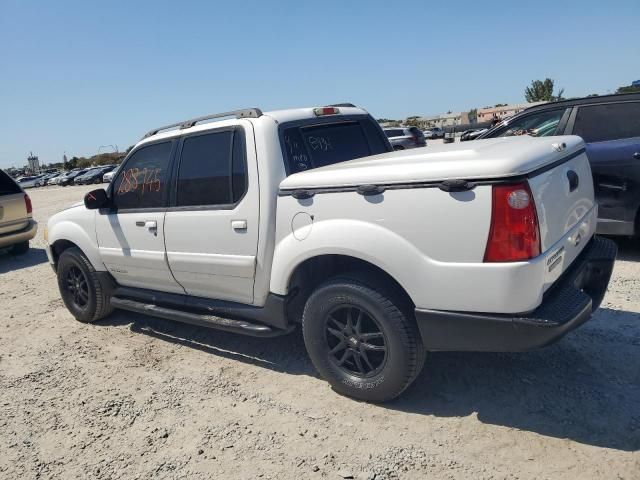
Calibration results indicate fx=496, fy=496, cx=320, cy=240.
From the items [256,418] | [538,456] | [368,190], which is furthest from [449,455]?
[368,190]

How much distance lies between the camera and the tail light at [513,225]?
7.92ft

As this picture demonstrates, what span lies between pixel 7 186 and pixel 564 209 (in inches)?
373

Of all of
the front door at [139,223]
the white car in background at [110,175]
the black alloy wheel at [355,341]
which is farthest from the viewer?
the white car in background at [110,175]

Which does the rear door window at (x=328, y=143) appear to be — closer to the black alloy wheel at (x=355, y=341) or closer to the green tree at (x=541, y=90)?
the black alloy wheel at (x=355, y=341)

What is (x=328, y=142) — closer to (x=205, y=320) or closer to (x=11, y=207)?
(x=205, y=320)


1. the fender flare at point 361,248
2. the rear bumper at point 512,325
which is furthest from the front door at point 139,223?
the rear bumper at point 512,325

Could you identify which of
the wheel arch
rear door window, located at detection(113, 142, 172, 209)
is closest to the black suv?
rear door window, located at detection(113, 142, 172, 209)

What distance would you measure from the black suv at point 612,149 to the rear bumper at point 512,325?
3084 mm

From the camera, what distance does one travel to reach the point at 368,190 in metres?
2.80

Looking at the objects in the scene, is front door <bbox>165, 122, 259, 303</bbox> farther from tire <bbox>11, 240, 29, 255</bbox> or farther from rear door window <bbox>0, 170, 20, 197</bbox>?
tire <bbox>11, 240, 29, 255</bbox>

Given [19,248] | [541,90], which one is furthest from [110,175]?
[541,90]

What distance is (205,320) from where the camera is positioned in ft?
12.7

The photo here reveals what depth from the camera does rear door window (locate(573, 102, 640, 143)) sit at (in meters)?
5.45

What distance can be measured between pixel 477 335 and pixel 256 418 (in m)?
1.48
